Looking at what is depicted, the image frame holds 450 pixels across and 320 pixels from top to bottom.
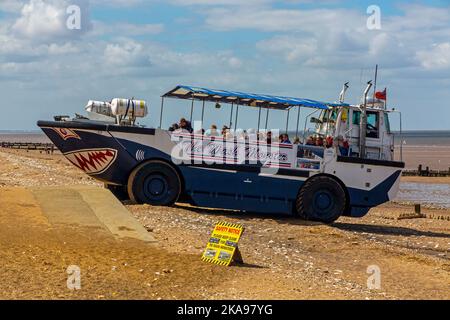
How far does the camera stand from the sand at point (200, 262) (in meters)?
12.6

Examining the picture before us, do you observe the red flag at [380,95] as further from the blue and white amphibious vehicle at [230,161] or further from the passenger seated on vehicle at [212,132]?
the passenger seated on vehicle at [212,132]

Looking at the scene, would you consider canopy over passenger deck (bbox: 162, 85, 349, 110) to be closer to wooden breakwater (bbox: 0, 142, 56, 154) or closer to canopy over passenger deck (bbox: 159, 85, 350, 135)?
canopy over passenger deck (bbox: 159, 85, 350, 135)

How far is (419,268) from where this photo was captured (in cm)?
1700

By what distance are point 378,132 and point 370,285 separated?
10808mm

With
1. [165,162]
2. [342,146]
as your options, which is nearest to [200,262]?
[165,162]

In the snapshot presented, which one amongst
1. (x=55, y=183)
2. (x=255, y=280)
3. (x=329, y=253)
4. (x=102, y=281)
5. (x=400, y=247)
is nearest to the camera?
(x=102, y=281)

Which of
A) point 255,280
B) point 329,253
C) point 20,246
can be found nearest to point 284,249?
point 329,253

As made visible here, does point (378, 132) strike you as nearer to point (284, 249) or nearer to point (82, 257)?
point (284, 249)

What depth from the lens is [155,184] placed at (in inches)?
888

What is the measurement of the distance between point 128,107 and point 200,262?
359 inches

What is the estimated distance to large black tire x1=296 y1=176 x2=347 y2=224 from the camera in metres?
23.4

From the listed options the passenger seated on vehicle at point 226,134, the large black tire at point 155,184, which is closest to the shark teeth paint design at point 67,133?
the large black tire at point 155,184

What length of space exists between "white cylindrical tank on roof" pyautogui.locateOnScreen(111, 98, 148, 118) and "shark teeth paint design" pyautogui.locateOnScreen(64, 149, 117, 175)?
4.17 ft

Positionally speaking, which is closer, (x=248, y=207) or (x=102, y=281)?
(x=102, y=281)
